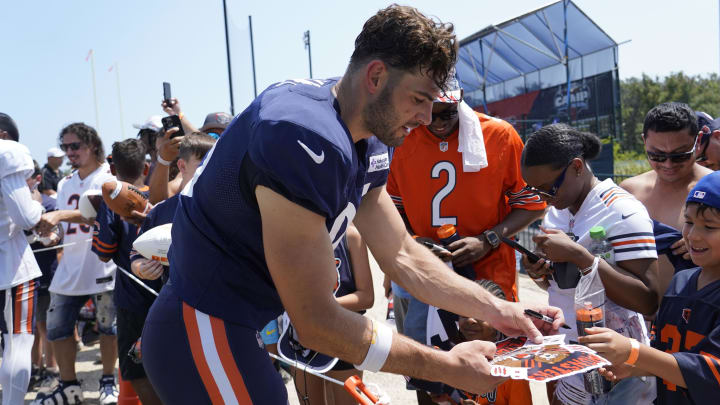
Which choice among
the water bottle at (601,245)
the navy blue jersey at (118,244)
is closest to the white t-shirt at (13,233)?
the navy blue jersey at (118,244)

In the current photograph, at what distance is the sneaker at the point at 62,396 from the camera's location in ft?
17.0

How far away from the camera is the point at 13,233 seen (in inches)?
177

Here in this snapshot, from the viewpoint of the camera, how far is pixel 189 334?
1.97 metres

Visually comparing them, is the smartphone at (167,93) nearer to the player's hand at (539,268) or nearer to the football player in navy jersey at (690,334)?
the player's hand at (539,268)

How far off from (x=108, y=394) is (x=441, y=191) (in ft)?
12.0

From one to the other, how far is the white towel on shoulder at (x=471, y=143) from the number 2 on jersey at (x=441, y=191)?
0.37 ft

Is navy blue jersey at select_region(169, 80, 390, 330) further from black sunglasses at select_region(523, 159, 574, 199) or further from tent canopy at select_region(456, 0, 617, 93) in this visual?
tent canopy at select_region(456, 0, 617, 93)

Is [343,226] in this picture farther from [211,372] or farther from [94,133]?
[94,133]

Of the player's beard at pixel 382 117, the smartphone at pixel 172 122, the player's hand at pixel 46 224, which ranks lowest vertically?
A: the player's hand at pixel 46 224

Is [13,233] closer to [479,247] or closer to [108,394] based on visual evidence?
[108,394]

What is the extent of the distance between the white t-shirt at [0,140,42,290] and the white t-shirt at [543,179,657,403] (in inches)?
150

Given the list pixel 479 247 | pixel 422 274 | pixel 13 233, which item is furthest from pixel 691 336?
pixel 13 233

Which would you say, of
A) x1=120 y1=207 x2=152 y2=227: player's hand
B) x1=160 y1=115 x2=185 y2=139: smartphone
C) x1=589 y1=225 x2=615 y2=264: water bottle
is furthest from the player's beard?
x1=160 y1=115 x2=185 y2=139: smartphone

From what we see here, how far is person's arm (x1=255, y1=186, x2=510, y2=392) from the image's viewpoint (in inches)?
67.0
